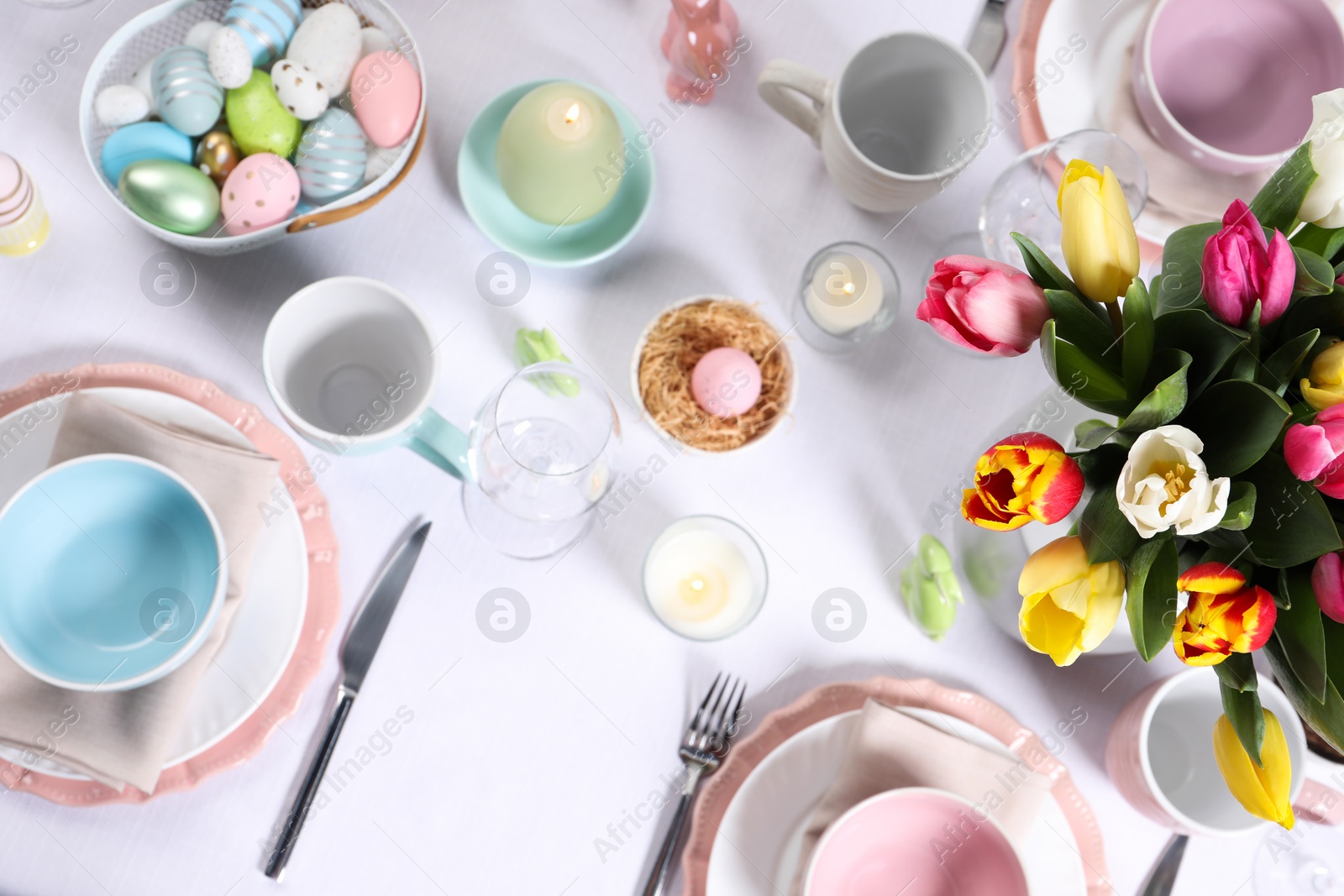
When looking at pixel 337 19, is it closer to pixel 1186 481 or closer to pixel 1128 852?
pixel 1186 481

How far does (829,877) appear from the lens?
2.00ft

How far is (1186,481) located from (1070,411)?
221 mm

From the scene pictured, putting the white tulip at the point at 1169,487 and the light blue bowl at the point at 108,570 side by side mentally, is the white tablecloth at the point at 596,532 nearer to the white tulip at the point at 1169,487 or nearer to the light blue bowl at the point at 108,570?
the light blue bowl at the point at 108,570

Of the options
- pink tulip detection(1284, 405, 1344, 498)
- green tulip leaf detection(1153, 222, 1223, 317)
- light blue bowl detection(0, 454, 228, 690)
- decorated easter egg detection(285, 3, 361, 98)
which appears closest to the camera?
pink tulip detection(1284, 405, 1344, 498)

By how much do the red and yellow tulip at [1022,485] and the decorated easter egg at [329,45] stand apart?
1.88 ft

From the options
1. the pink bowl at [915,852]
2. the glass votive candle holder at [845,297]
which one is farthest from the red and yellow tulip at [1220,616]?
the glass votive candle holder at [845,297]

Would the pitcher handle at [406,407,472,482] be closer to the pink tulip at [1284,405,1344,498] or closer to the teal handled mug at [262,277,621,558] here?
the teal handled mug at [262,277,621,558]

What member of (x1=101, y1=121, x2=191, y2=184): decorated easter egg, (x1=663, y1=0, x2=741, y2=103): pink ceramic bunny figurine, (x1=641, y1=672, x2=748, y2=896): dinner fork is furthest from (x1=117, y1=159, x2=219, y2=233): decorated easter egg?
(x1=641, y1=672, x2=748, y2=896): dinner fork

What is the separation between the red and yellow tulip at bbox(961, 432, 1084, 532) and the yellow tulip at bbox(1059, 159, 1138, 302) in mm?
88

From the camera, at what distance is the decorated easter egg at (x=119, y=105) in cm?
65

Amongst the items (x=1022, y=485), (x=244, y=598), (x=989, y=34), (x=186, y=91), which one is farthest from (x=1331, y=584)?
(x=186, y=91)

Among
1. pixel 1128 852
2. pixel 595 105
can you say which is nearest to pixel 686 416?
pixel 595 105

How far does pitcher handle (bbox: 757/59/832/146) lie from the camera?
0.66 m

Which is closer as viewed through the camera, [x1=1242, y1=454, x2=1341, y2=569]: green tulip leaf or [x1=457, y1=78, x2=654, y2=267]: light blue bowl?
[x1=1242, y1=454, x2=1341, y2=569]: green tulip leaf
